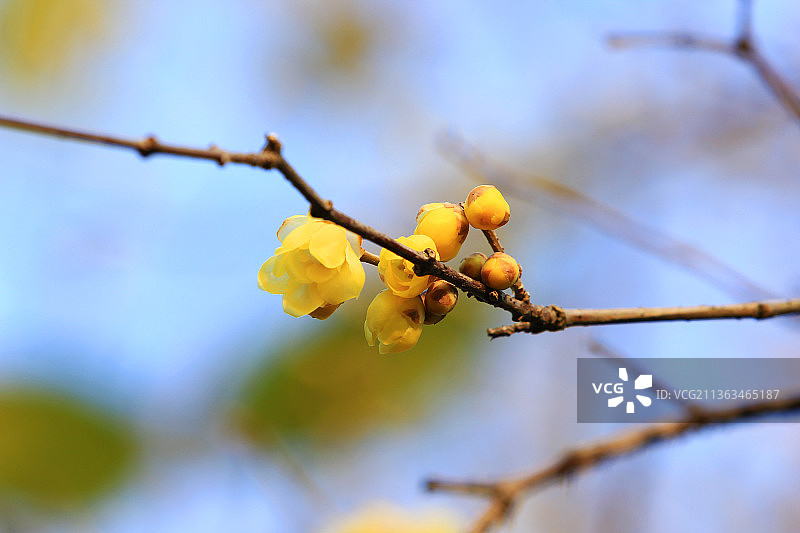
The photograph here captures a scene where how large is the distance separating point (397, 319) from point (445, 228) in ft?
0.65

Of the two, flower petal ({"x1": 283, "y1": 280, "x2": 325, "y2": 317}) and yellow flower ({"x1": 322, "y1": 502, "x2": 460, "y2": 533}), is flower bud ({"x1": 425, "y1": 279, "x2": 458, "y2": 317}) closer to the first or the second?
flower petal ({"x1": 283, "y1": 280, "x2": 325, "y2": 317})

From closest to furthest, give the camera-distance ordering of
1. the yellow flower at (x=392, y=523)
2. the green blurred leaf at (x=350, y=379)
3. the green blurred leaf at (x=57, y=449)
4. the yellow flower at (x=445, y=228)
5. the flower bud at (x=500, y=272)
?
the flower bud at (x=500, y=272) → the yellow flower at (x=445, y=228) → the yellow flower at (x=392, y=523) → the green blurred leaf at (x=57, y=449) → the green blurred leaf at (x=350, y=379)

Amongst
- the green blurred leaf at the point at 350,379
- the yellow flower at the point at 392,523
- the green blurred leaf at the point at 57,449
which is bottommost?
the yellow flower at the point at 392,523

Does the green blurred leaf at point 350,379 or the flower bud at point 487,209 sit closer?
the flower bud at point 487,209

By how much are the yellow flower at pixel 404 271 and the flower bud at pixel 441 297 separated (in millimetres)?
18

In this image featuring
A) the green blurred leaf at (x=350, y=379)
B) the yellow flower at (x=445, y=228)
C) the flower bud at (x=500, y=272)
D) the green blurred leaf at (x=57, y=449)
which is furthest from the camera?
the green blurred leaf at (x=350, y=379)

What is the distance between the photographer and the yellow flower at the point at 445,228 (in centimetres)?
121

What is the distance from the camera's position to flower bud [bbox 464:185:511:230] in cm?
121

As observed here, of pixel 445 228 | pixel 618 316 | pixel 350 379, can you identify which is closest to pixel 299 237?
pixel 445 228

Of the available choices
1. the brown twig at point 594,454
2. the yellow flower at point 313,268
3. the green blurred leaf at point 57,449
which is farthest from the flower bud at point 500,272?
the green blurred leaf at point 57,449

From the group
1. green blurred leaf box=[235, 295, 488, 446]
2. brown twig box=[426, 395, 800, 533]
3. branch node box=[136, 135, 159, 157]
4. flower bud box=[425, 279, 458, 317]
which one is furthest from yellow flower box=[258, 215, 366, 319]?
green blurred leaf box=[235, 295, 488, 446]

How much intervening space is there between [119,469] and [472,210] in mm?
7039

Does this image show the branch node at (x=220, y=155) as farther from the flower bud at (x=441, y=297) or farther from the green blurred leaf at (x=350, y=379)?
the green blurred leaf at (x=350, y=379)

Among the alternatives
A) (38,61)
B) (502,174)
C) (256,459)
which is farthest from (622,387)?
(38,61)
